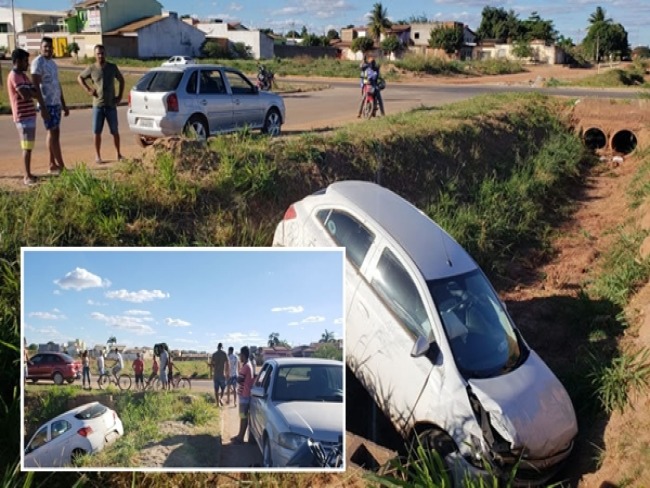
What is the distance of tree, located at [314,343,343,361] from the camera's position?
3484 millimetres

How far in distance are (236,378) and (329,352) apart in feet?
1.62

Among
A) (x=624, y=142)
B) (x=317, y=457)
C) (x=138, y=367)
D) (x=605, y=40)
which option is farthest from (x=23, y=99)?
(x=605, y=40)

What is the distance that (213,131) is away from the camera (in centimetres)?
1309

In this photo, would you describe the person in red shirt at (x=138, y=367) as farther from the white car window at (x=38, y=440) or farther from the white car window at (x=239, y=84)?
the white car window at (x=239, y=84)

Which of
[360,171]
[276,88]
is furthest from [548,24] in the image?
[360,171]

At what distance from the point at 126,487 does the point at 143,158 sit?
5.59 m

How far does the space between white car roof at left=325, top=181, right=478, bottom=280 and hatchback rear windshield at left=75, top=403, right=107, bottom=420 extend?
2.93 meters

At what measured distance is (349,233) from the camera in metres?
6.52

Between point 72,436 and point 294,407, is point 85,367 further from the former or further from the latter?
point 294,407

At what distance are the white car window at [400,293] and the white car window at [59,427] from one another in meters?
2.87

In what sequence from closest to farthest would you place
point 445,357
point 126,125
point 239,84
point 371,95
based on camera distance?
point 445,357
point 239,84
point 126,125
point 371,95

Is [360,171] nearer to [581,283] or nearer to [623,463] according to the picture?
[581,283]

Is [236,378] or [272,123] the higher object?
[272,123]

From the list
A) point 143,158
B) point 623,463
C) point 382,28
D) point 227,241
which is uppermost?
point 382,28
